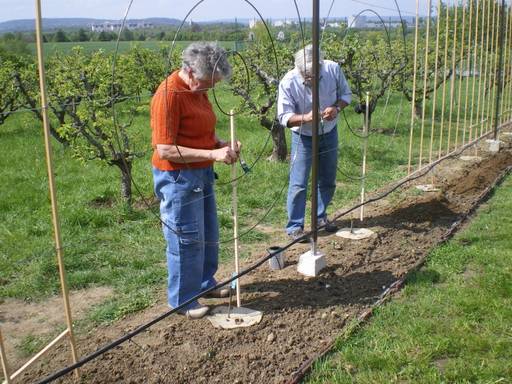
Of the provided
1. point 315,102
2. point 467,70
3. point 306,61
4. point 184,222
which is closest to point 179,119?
point 184,222

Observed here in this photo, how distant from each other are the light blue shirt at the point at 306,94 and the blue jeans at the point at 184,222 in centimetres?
127

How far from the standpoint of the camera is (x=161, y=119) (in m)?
2.79

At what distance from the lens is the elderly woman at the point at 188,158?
2.80 metres

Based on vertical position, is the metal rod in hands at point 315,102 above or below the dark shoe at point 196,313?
above

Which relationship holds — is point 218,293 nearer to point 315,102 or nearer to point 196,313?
point 196,313

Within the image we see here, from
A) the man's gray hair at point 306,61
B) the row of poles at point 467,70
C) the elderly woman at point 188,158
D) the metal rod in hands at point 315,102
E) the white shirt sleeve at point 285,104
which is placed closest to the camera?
the elderly woman at point 188,158

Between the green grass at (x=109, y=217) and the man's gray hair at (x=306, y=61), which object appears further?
the man's gray hair at (x=306, y=61)

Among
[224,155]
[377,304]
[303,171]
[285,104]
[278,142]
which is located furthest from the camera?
[278,142]

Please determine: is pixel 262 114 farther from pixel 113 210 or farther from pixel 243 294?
pixel 243 294

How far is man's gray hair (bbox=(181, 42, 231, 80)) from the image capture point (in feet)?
9.14

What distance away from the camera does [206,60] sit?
278cm

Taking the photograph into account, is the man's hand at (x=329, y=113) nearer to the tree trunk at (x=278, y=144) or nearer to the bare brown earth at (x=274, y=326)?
the bare brown earth at (x=274, y=326)

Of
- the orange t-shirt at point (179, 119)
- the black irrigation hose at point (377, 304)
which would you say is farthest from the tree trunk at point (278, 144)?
the orange t-shirt at point (179, 119)

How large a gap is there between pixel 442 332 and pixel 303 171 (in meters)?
1.90
